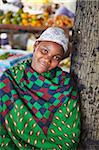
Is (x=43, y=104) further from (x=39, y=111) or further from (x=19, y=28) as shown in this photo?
(x=19, y=28)

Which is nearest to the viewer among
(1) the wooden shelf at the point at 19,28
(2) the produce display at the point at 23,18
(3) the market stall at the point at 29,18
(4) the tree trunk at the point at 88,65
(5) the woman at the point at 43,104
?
(4) the tree trunk at the point at 88,65

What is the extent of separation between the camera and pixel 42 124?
1.88m

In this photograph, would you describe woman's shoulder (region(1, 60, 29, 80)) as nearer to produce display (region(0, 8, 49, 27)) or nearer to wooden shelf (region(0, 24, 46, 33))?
wooden shelf (region(0, 24, 46, 33))

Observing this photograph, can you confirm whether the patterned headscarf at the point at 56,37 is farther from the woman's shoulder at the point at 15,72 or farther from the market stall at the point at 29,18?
the market stall at the point at 29,18

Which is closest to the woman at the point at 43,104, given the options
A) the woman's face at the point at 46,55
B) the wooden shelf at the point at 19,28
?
the woman's face at the point at 46,55

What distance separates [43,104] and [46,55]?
317 millimetres

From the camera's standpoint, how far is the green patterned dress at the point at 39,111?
186 cm

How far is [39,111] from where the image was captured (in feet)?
6.16

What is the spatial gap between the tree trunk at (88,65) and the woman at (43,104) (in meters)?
Result: 0.06

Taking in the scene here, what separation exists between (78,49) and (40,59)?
25cm

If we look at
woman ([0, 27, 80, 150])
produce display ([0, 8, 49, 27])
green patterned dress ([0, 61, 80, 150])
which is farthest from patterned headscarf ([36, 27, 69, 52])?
produce display ([0, 8, 49, 27])

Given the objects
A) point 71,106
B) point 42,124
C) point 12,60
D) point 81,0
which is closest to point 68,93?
point 71,106

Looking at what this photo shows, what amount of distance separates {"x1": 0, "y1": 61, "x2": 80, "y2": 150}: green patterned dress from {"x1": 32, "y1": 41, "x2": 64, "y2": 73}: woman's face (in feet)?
0.15

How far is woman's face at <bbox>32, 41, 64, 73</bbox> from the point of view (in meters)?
1.87
